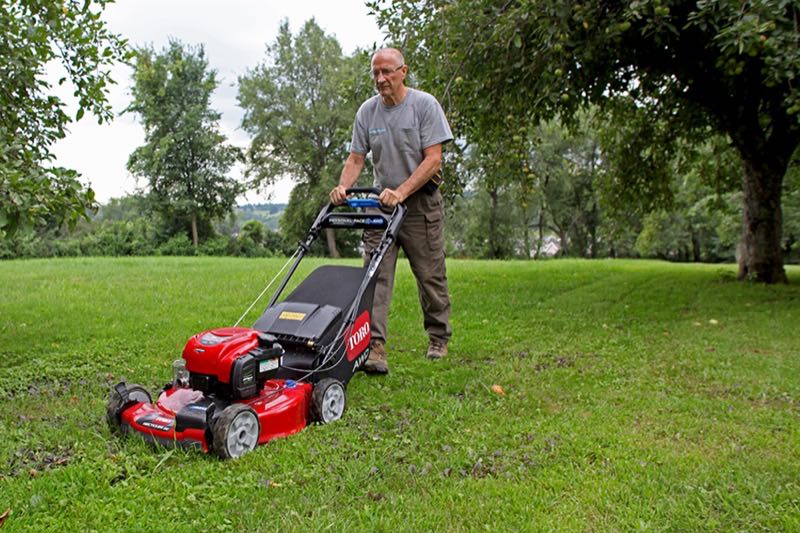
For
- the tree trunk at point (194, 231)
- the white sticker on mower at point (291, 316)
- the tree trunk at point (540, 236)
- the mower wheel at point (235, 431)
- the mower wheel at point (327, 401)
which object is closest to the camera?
the mower wheel at point (235, 431)

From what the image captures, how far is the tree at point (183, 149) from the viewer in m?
31.0

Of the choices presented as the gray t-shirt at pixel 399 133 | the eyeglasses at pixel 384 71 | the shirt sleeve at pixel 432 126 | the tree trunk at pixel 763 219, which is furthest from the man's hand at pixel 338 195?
the tree trunk at pixel 763 219

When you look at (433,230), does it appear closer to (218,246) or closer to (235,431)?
(235,431)

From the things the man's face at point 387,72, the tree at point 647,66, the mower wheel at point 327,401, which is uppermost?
the tree at point 647,66

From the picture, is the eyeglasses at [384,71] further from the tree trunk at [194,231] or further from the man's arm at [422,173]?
the tree trunk at [194,231]

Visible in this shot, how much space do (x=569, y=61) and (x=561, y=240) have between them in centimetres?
3624

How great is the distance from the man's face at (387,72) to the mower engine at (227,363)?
6.81ft

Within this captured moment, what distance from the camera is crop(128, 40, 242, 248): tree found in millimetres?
30953

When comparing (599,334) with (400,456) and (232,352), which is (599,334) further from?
(232,352)

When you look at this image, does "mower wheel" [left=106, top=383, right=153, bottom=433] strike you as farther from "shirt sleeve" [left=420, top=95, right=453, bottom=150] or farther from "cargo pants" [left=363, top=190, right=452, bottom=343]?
"shirt sleeve" [left=420, top=95, right=453, bottom=150]

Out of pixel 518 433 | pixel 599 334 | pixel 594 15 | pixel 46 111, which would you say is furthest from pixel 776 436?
pixel 46 111

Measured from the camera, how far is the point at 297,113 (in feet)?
115

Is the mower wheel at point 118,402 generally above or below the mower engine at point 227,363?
below

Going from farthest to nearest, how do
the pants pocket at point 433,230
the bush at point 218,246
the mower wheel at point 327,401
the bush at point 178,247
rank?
the bush at point 218,246
the bush at point 178,247
the pants pocket at point 433,230
the mower wheel at point 327,401
